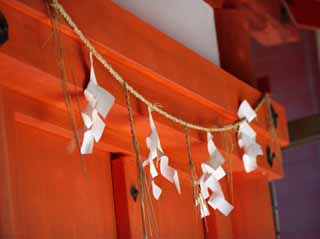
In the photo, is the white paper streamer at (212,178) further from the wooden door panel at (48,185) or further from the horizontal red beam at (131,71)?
the wooden door panel at (48,185)

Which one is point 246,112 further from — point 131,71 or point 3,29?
point 3,29

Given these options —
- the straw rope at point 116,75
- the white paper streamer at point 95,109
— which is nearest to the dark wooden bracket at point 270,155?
the straw rope at point 116,75

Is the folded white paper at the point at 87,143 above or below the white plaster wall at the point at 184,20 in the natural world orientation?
below

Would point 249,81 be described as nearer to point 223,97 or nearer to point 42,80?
point 223,97

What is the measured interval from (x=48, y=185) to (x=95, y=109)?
0.19 m

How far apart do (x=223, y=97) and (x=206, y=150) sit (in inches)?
5.8

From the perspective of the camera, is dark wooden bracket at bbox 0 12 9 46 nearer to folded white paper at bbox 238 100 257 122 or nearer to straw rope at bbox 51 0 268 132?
straw rope at bbox 51 0 268 132

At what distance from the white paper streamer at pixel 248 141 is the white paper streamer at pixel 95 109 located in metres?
0.77

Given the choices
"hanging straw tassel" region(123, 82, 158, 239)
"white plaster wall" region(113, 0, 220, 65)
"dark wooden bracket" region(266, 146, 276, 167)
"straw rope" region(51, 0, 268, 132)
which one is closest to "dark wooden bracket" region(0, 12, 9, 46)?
"straw rope" region(51, 0, 268, 132)

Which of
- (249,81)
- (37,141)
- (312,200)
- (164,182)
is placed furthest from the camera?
(312,200)

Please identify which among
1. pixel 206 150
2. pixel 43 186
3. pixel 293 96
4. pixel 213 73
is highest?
pixel 293 96

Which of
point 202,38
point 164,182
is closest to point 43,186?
point 164,182

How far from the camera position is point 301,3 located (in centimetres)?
367

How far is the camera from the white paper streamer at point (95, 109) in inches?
69.1
